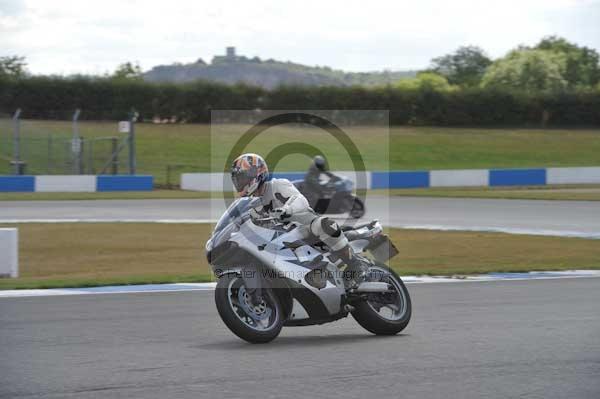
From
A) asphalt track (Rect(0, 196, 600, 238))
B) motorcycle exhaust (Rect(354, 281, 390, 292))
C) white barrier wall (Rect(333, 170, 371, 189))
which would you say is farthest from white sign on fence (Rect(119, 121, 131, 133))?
motorcycle exhaust (Rect(354, 281, 390, 292))

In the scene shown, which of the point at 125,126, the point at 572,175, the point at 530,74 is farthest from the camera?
the point at 530,74

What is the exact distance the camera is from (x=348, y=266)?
7398mm

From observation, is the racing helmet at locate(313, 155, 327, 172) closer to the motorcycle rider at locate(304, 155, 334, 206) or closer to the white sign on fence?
the motorcycle rider at locate(304, 155, 334, 206)

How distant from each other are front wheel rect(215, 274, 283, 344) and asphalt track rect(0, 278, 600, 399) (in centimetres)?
11

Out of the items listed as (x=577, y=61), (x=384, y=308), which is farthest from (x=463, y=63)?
(x=384, y=308)

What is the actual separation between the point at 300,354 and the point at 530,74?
64.6 metres

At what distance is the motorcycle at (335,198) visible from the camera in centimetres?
2164

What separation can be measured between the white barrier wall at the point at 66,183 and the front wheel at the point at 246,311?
23945 millimetres

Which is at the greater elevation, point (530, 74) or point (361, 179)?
point (530, 74)

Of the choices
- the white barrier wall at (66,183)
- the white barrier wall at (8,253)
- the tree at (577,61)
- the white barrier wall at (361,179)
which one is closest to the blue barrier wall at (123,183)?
the white barrier wall at (66,183)

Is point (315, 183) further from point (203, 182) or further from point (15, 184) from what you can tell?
point (15, 184)

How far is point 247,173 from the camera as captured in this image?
6.79 metres

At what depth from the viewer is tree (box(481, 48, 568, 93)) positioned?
2625 inches

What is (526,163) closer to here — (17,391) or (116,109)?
(116,109)
